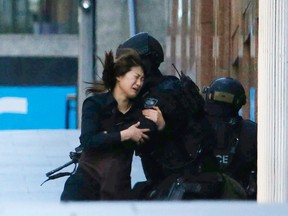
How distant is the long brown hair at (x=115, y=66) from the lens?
8.77 m

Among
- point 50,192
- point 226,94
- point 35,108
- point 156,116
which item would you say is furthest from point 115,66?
point 35,108

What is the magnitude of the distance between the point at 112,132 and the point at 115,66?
1.76 feet

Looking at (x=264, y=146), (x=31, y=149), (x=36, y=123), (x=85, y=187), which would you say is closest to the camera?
(x=85, y=187)

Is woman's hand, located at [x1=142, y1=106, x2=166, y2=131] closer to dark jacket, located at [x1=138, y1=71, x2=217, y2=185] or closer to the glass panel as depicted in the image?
dark jacket, located at [x1=138, y1=71, x2=217, y2=185]

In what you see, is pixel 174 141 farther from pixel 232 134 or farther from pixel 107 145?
pixel 232 134

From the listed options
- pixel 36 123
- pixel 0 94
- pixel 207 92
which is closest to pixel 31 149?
pixel 207 92

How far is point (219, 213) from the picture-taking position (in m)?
4.13

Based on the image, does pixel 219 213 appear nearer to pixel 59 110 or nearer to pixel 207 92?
pixel 207 92

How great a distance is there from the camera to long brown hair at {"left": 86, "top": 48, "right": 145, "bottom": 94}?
8.77 meters

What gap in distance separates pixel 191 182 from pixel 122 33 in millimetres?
21004

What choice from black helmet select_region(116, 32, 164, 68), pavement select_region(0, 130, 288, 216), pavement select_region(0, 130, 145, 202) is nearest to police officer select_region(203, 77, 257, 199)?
black helmet select_region(116, 32, 164, 68)

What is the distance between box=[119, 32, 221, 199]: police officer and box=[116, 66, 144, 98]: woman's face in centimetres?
8

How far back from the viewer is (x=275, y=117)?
964 cm

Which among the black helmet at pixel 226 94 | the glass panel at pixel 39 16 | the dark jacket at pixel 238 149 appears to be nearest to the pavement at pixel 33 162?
the black helmet at pixel 226 94
